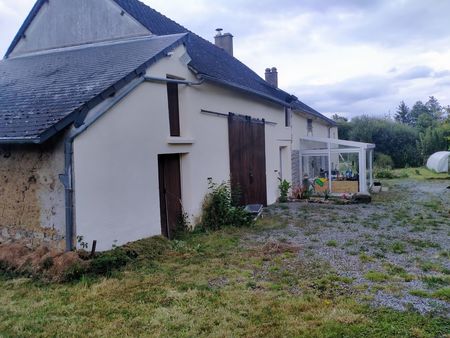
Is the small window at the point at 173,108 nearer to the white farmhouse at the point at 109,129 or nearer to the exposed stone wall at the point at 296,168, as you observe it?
the white farmhouse at the point at 109,129

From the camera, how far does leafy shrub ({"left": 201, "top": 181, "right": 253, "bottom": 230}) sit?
10.3 metres

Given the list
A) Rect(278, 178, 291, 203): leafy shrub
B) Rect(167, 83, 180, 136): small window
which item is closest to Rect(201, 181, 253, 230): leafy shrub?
Rect(167, 83, 180, 136): small window

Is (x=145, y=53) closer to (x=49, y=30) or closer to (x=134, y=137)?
(x=134, y=137)

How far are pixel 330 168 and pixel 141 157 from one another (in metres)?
11.2

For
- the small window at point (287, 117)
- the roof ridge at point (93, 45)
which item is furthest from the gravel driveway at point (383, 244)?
the roof ridge at point (93, 45)

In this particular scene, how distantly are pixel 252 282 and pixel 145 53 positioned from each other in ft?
17.8

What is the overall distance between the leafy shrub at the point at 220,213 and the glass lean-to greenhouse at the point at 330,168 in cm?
780

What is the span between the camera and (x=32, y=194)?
22.8ft

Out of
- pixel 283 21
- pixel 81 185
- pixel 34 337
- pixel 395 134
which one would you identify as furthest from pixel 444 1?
pixel 395 134

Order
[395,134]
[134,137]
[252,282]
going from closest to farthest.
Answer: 1. [252,282]
2. [134,137]
3. [395,134]

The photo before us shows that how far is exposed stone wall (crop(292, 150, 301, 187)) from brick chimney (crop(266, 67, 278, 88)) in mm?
6104

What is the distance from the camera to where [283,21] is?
1480 cm

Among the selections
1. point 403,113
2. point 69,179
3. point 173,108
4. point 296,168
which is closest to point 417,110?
point 403,113

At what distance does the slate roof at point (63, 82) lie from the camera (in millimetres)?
6422
